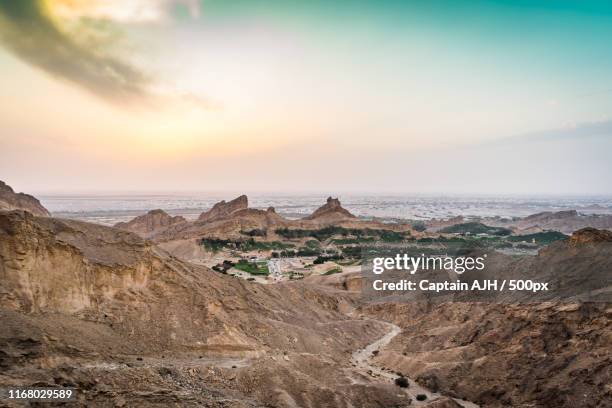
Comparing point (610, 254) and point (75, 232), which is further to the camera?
point (610, 254)

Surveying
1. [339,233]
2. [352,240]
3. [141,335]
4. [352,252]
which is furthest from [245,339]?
[339,233]

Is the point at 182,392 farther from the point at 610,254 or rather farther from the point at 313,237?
the point at 313,237

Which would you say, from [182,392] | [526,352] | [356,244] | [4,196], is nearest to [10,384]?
[182,392]

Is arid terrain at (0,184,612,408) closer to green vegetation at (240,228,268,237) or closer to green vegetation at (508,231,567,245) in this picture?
green vegetation at (240,228,268,237)

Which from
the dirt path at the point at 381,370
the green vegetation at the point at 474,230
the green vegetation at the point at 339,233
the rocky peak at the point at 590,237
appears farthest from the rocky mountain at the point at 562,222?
the dirt path at the point at 381,370

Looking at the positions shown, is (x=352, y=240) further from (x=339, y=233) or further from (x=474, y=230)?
(x=474, y=230)

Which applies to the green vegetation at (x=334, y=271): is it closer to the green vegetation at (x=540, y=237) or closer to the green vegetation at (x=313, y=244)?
the green vegetation at (x=313, y=244)
